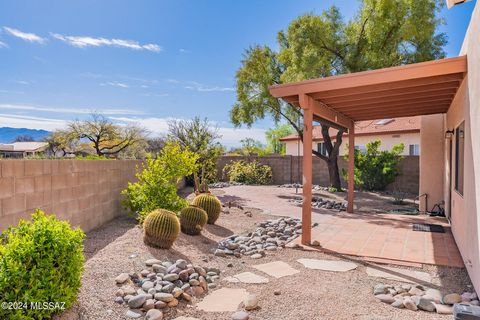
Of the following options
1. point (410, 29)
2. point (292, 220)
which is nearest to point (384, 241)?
point (292, 220)

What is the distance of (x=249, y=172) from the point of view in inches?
695

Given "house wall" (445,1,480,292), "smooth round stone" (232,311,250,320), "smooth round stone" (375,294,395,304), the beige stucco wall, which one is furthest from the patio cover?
"smooth round stone" (232,311,250,320)

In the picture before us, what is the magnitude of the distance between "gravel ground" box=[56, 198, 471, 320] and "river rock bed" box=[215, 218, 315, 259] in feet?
0.64

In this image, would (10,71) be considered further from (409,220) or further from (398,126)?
(398,126)

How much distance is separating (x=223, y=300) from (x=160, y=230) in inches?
68.1

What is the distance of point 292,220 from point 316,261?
10.1 ft

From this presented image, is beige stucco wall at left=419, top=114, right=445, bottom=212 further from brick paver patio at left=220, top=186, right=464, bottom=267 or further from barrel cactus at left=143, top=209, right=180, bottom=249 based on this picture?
barrel cactus at left=143, top=209, right=180, bottom=249

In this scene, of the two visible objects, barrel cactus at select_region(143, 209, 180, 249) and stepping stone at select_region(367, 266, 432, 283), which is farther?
barrel cactus at select_region(143, 209, 180, 249)

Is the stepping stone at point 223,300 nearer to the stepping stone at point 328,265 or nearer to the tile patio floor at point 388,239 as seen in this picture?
the stepping stone at point 328,265

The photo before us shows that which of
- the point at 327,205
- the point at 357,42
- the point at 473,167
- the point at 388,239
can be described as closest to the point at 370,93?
the point at 473,167

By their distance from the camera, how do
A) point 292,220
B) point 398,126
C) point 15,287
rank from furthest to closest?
1. point 398,126
2. point 292,220
3. point 15,287

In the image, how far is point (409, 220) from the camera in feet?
27.4

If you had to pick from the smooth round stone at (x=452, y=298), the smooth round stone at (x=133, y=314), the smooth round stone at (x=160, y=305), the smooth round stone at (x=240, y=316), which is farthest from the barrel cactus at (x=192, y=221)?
the smooth round stone at (x=452, y=298)

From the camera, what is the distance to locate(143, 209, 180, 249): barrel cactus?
5007 mm
